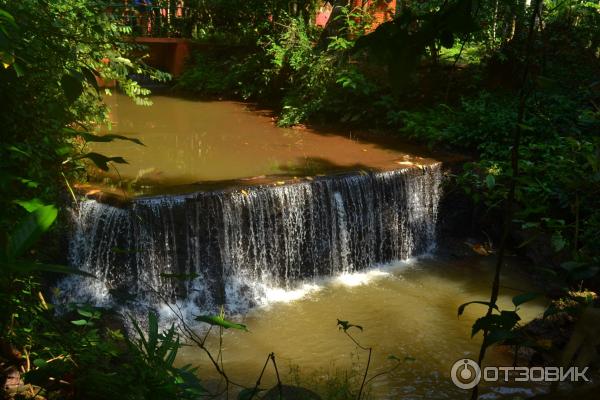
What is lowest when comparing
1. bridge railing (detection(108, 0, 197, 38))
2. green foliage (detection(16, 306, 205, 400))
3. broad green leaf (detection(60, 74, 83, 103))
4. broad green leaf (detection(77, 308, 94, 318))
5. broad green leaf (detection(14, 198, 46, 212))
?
green foliage (detection(16, 306, 205, 400))

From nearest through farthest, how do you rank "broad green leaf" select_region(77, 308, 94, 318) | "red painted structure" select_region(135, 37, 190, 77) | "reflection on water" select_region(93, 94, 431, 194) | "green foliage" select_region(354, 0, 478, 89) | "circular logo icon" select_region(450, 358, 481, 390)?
"green foliage" select_region(354, 0, 478, 89) → "broad green leaf" select_region(77, 308, 94, 318) → "circular logo icon" select_region(450, 358, 481, 390) → "reflection on water" select_region(93, 94, 431, 194) → "red painted structure" select_region(135, 37, 190, 77)

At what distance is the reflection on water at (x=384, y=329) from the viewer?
5624 mm

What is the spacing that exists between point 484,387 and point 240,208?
3.70m

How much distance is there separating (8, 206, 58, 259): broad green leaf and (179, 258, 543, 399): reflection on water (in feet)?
13.6

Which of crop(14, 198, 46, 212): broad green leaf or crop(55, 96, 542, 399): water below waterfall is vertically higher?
crop(14, 198, 46, 212): broad green leaf

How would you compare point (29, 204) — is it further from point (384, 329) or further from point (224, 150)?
point (224, 150)

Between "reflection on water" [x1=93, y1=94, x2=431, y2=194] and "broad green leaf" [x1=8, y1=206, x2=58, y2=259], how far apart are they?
6331mm

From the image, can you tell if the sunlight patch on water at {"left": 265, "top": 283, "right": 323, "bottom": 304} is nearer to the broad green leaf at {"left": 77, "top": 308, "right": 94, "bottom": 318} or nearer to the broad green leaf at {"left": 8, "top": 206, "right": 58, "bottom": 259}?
the broad green leaf at {"left": 77, "top": 308, "right": 94, "bottom": 318}

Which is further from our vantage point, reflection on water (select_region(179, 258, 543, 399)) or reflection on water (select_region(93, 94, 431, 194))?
reflection on water (select_region(93, 94, 431, 194))

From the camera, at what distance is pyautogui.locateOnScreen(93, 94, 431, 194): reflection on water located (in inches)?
337

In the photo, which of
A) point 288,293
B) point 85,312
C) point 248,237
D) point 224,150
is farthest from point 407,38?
point 224,150

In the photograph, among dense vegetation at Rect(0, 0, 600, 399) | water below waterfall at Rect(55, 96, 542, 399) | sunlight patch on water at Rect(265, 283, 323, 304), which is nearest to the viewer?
dense vegetation at Rect(0, 0, 600, 399)

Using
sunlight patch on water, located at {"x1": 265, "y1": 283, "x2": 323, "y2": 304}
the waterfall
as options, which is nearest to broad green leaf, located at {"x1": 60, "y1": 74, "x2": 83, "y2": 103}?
the waterfall

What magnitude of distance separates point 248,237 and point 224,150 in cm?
280
